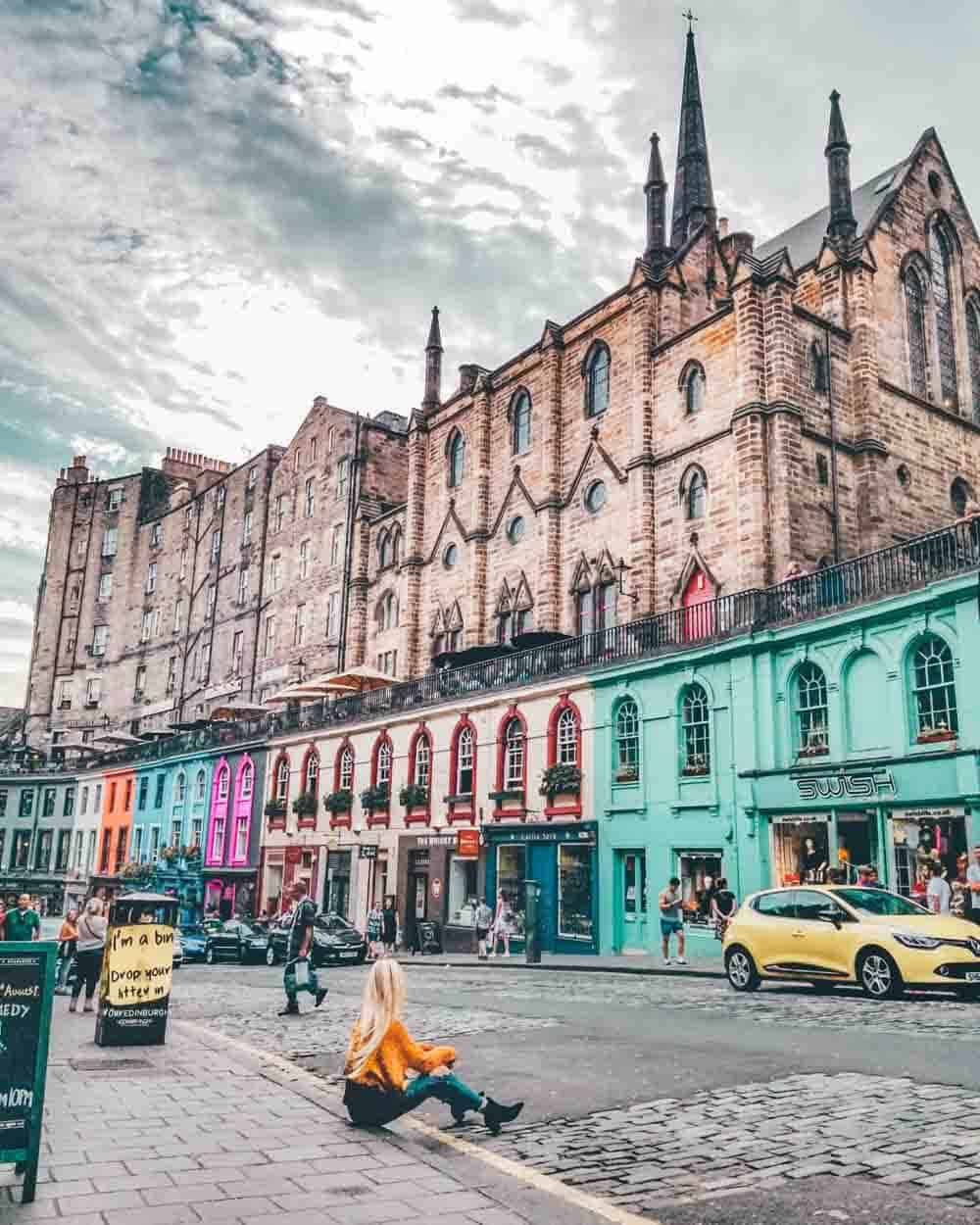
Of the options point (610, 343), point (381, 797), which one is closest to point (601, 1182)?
point (381, 797)

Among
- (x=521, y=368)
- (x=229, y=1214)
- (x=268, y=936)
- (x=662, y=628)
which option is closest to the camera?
(x=229, y=1214)

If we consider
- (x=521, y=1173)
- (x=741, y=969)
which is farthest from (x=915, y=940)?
(x=521, y=1173)

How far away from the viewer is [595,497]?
35812 mm

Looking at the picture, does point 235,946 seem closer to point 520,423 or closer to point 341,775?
point 341,775

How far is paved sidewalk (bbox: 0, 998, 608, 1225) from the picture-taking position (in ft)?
17.7

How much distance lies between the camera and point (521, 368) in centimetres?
3997

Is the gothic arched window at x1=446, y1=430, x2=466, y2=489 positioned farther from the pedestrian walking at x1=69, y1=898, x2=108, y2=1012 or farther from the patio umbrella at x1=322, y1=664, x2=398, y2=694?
the pedestrian walking at x1=69, y1=898, x2=108, y2=1012

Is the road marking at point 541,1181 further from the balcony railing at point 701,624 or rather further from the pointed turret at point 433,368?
the pointed turret at point 433,368

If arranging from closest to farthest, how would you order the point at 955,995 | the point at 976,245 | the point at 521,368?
Result: the point at 955,995 → the point at 976,245 → the point at 521,368

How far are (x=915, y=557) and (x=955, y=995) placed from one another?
9.48 metres

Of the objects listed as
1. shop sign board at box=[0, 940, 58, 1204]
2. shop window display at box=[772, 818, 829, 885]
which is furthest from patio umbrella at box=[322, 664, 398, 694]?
shop sign board at box=[0, 940, 58, 1204]

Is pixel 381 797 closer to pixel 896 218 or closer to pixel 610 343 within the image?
pixel 610 343

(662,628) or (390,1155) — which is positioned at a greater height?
(662,628)

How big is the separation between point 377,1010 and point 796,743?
17.8 m
